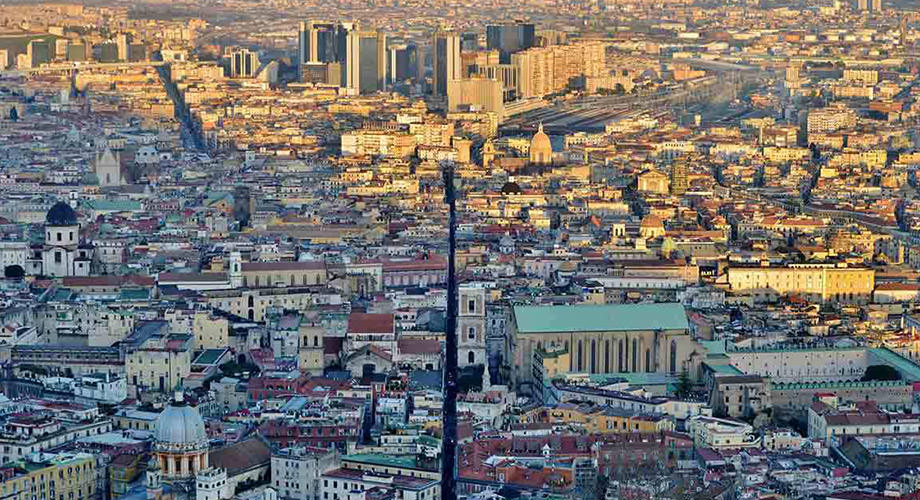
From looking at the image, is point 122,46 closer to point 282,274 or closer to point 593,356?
point 282,274

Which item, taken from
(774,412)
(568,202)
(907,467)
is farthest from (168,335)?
(568,202)

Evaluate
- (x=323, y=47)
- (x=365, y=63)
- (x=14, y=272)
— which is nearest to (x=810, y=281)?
(x=14, y=272)

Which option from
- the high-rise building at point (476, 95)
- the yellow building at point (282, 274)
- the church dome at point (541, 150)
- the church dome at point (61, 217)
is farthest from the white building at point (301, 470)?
the high-rise building at point (476, 95)

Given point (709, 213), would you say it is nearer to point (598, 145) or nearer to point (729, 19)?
point (598, 145)

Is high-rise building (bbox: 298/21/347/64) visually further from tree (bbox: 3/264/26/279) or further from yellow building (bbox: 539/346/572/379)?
yellow building (bbox: 539/346/572/379)

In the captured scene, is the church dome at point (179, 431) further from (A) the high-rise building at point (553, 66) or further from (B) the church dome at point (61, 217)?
(A) the high-rise building at point (553, 66)
